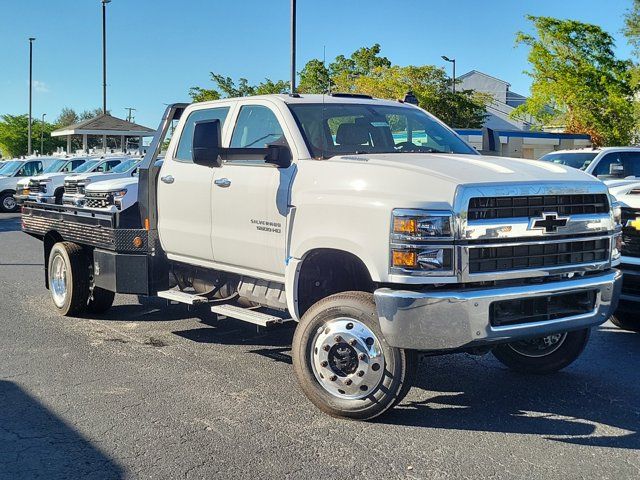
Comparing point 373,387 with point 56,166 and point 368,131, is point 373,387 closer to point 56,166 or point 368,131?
point 368,131

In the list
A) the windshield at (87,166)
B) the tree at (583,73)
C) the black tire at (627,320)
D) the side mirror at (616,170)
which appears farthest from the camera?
the tree at (583,73)

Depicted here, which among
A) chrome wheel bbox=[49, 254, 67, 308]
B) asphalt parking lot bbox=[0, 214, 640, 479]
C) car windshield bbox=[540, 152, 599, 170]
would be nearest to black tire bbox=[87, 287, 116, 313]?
chrome wheel bbox=[49, 254, 67, 308]

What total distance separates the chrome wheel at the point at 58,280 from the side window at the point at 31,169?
71.0 ft

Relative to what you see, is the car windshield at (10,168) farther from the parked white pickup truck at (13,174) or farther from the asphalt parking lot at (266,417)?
the asphalt parking lot at (266,417)

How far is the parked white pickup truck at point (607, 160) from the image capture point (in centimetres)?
1222

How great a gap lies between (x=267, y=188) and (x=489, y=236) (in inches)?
73.8

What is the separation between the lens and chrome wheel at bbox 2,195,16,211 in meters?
27.3

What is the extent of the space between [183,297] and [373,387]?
7.77ft

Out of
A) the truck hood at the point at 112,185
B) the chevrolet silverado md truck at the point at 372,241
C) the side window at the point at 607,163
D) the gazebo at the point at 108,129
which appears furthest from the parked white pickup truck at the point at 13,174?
the chevrolet silverado md truck at the point at 372,241

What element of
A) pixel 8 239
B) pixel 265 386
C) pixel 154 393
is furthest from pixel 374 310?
pixel 8 239

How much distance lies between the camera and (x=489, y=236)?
4.49 metres

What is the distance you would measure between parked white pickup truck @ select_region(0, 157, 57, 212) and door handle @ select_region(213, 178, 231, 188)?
2359 cm

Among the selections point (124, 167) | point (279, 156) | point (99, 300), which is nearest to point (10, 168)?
point (124, 167)

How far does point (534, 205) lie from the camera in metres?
4.68
